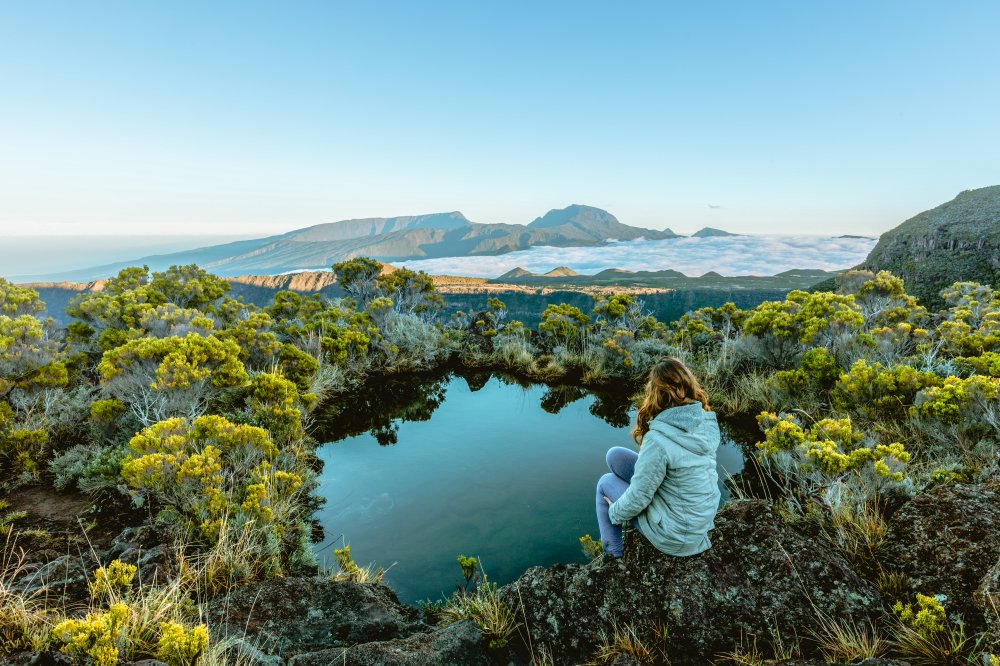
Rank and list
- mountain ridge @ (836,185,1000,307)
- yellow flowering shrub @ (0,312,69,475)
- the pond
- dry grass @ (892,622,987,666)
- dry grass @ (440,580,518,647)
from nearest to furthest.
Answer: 1. dry grass @ (892,622,987,666)
2. dry grass @ (440,580,518,647)
3. the pond
4. yellow flowering shrub @ (0,312,69,475)
5. mountain ridge @ (836,185,1000,307)

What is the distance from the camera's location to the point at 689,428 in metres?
2.49

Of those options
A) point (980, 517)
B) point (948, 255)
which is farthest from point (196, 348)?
point (948, 255)

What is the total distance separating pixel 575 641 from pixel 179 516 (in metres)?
3.61

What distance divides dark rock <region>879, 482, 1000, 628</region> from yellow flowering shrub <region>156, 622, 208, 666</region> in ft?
12.5

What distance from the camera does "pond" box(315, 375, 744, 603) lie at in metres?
4.41

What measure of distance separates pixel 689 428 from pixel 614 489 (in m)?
0.92

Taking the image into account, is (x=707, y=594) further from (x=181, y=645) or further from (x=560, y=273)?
(x=560, y=273)

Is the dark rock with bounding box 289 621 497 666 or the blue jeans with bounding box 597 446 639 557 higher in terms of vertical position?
the blue jeans with bounding box 597 446 639 557

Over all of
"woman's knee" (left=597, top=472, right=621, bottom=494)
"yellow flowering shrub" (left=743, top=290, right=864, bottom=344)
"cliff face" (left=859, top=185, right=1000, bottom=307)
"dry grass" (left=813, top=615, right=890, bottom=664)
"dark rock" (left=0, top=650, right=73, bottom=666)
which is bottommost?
"dry grass" (left=813, top=615, right=890, bottom=664)

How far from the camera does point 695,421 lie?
98.0 inches


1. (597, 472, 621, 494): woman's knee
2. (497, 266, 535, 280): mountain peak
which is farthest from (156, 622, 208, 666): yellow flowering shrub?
(497, 266, 535, 280): mountain peak

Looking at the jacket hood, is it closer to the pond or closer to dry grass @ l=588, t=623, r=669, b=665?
dry grass @ l=588, t=623, r=669, b=665

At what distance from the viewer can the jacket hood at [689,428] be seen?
247 cm

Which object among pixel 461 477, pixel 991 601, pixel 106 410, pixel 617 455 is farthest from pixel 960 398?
pixel 106 410
